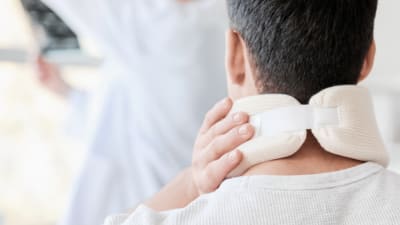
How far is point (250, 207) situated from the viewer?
0.68 meters

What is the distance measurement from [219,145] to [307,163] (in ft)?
0.50

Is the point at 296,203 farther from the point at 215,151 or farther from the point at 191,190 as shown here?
the point at 191,190

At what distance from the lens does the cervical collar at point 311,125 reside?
0.73 m

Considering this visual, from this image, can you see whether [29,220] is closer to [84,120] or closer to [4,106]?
[4,106]

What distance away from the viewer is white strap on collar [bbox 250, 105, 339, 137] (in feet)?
2.40

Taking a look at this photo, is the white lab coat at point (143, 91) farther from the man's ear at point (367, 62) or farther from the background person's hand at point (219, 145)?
the man's ear at point (367, 62)

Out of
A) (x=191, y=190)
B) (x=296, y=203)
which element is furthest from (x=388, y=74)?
(x=296, y=203)

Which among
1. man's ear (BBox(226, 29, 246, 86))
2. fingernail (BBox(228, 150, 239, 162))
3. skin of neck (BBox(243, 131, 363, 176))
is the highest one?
man's ear (BBox(226, 29, 246, 86))

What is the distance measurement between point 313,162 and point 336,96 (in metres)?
0.09

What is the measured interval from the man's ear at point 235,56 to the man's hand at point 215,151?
0.19ft

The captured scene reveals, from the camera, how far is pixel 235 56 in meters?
0.79

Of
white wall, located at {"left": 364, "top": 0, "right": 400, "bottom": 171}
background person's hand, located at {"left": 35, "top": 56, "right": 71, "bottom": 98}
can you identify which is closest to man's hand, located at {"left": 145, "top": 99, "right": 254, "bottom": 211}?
background person's hand, located at {"left": 35, "top": 56, "right": 71, "bottom": 98}

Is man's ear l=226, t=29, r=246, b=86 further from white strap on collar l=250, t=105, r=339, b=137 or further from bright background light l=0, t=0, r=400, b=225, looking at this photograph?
bright background light l=0, t=0, r=400, b=225

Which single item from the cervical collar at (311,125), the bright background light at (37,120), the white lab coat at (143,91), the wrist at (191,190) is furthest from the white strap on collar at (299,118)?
the bright background light at (37,120)
